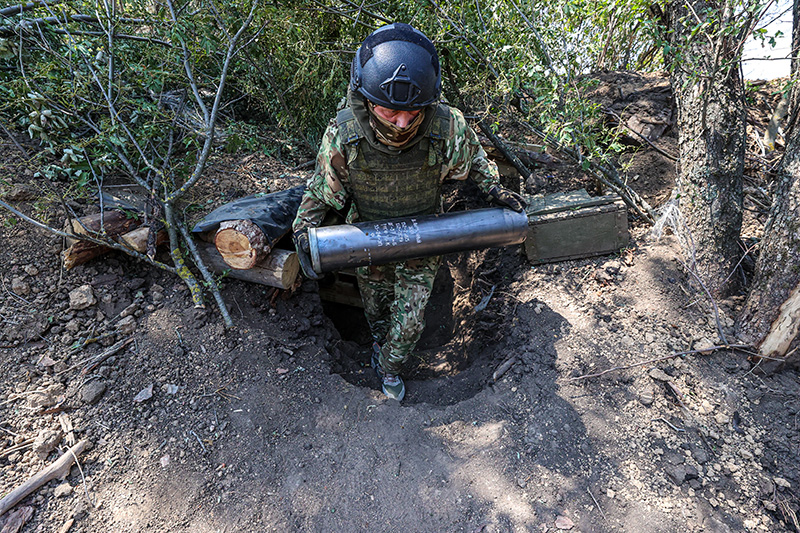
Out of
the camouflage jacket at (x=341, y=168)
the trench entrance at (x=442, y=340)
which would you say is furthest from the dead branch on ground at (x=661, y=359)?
the camouflage jacket at (x=341, y=168)

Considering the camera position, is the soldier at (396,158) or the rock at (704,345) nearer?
the soldier at (396,158)

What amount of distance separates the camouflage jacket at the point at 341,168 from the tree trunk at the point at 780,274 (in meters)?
1.69

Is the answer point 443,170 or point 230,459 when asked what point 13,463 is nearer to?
point 230,459

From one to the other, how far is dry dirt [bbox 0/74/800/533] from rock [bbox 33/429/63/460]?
0.6 inches

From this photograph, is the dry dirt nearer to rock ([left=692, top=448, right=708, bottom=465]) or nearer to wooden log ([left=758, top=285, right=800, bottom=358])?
rock ([left=692, top=448, right=708, bottom=465])

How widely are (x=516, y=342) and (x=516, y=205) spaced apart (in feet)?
3.74

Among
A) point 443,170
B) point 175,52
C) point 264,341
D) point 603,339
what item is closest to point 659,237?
point 603,339

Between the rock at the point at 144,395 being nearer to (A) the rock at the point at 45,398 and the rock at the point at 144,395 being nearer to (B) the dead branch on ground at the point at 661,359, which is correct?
(A) the rock at the point at 45,398

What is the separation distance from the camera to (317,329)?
10.9 feet

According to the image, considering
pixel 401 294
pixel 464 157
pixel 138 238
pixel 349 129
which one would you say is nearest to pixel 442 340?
pixel 401 294

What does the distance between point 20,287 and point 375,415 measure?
2.45 meters

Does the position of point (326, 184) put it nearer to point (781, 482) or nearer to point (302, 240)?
point (302, 240)

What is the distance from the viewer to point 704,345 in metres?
2.59

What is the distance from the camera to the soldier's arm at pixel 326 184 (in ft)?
8.15
